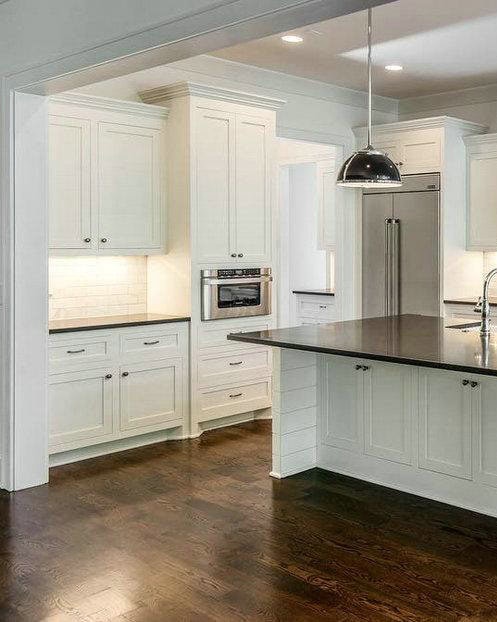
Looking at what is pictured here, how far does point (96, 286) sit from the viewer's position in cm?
554

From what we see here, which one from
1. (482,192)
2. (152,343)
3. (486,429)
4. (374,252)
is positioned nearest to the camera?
(486,429)

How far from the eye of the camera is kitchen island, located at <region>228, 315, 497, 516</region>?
382cm

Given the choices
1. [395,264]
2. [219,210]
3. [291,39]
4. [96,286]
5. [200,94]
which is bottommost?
[96,286]

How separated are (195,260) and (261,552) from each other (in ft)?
8.38

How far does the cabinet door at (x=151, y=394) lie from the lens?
513 cm

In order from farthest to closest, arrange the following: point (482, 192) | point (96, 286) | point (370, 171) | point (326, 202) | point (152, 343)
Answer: point (326, 202)
point (482, 192)
point (96, 286)
point (152, 343)
point (370, 171)

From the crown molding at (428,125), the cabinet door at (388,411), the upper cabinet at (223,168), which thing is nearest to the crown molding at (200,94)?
the upper cabinet at (223,168)

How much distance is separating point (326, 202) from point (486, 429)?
395 centimetres

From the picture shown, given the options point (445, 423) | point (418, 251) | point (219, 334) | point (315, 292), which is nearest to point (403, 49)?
point (418, 251)

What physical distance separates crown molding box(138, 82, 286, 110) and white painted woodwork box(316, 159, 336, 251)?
1.66 meters

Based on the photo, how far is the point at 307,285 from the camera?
8.40m

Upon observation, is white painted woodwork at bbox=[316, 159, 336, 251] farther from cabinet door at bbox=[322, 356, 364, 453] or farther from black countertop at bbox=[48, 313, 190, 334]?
cabinet door at bbox=[322, 356, 364, 453]

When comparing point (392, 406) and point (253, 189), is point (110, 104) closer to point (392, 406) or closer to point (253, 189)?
point (253, 189)

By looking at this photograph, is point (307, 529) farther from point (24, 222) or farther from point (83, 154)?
point (83, 154)
